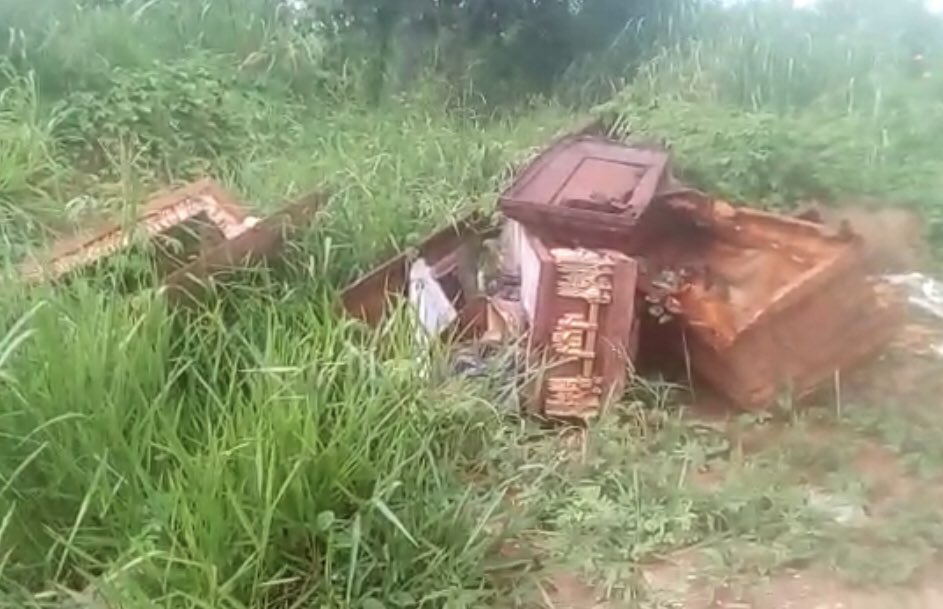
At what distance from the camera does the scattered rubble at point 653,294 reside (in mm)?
2271

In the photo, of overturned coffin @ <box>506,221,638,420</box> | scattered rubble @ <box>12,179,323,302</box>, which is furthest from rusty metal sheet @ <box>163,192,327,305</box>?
overturned coffin @ <box>506,221,638,420</box>

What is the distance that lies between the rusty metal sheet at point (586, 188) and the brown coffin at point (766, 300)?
0.10 metres

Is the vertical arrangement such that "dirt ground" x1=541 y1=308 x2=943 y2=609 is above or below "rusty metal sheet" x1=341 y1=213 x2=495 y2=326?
below

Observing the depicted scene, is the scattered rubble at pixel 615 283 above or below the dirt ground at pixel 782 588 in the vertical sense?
above

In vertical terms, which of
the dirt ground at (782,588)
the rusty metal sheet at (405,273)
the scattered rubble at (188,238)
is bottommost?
the dirt ground at (782,588)

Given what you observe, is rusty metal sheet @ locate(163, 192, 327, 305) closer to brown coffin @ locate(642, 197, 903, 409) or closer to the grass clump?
the grass clump

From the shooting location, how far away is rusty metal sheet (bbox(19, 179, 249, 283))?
2303 millimetres

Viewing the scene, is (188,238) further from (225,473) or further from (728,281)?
(728,281)

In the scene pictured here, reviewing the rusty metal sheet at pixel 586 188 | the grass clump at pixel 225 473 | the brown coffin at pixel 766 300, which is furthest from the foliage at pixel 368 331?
the rusty metal sheet at pixel 586 188

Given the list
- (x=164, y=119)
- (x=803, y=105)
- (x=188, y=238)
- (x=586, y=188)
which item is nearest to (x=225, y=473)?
(x=188, y=238)

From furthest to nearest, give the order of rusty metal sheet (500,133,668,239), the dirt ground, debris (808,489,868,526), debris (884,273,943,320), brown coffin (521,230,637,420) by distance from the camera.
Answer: debris (884,273,943,320), rusty metal sheet (500,133,668,239), brown coffin (521,230,637,420), debris (808,489,868,526), the dirt ground

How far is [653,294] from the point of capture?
2367 millimetres

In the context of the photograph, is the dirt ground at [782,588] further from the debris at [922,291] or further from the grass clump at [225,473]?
the debris at [922,291]

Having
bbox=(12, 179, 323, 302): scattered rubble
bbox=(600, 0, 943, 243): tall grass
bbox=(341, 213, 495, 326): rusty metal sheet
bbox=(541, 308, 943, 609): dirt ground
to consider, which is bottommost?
bbox=(541, 308, 943, 609): dirt ground
